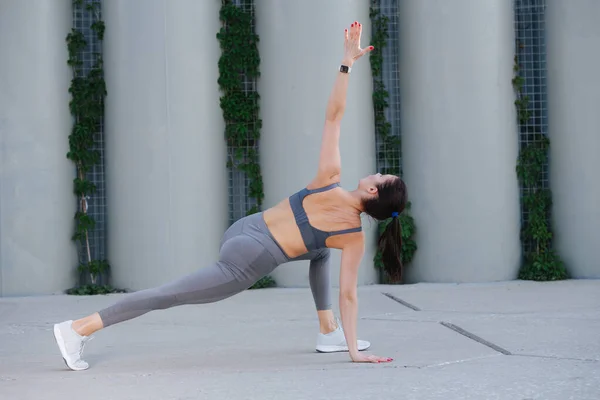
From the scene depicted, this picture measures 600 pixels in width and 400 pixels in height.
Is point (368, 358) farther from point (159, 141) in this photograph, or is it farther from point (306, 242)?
point (159, 141)

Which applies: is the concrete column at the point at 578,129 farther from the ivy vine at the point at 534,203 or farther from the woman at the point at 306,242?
the woman at the point at 306,242

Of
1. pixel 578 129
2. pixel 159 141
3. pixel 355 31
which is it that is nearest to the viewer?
pixel 355 31

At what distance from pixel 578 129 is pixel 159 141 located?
3.74 meters

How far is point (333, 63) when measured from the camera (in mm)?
7758

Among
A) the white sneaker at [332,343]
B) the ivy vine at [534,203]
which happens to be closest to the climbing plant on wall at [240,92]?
the ivy vine at [534,203]

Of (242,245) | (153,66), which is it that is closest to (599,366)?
(242,245)

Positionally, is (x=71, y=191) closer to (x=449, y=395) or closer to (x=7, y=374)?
(x=7, y=374)

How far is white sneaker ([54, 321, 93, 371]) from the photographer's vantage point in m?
3.94

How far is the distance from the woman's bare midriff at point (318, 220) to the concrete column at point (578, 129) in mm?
4570

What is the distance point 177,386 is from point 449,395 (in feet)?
3.45

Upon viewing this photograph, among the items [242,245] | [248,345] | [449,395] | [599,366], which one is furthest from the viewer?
[248,345]

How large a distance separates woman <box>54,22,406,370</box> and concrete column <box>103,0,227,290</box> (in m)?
3.68

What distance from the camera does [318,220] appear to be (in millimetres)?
4039

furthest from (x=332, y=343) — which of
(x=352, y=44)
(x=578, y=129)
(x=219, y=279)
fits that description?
(x=578, y=129)
